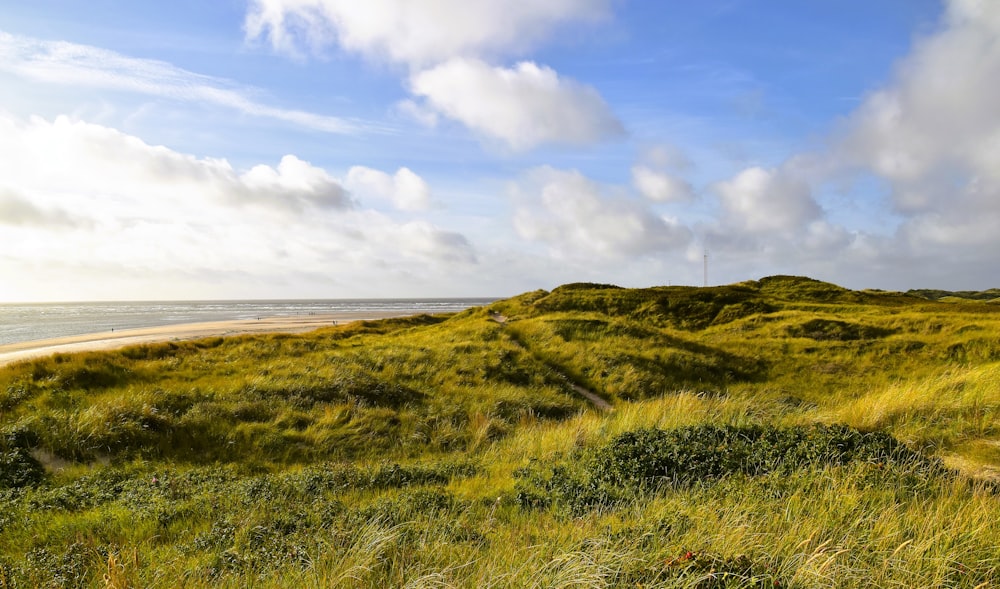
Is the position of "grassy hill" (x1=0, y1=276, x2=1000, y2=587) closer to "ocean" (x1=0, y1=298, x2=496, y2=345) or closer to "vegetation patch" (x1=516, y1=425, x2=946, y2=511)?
"vegetation patch" (x1=516, y1=425, x2=946, y2=511)

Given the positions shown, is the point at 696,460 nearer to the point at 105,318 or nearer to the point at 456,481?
the point at 456,481

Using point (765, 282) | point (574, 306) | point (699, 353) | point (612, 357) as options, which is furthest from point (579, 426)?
point (765, 282)

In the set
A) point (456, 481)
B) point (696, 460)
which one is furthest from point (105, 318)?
point (696, 460)

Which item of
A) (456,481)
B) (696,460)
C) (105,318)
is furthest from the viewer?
(105,318)

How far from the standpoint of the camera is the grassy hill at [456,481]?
4.46 metres

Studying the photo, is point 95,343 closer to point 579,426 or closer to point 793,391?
point 579,426

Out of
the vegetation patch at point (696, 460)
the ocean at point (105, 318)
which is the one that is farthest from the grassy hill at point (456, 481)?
the ocean at point (105, 318)

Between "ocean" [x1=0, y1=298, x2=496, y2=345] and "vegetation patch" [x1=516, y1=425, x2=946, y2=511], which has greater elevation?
"vegetation patch" [x1=516, y1=425, x2=946, y2=511]

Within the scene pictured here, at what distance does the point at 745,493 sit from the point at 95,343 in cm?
5103

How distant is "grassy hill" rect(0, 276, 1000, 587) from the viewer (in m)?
4.46

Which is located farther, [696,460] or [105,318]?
[105,318]

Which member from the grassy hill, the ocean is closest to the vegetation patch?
the grassy hill

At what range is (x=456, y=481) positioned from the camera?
8867 millimetres

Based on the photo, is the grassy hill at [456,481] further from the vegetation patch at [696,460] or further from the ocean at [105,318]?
the ocean at [105,318]
